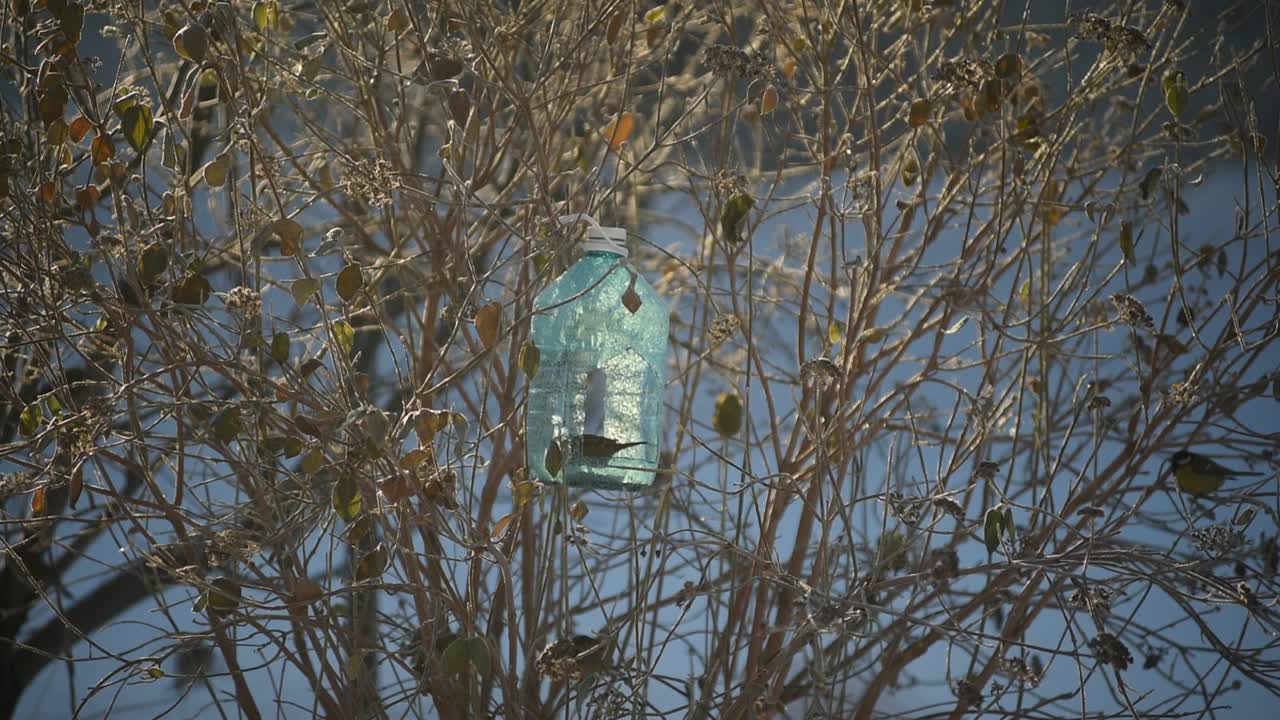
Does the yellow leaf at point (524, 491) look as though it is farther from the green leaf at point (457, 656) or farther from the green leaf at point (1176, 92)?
the green leaf at point (1176, 92)

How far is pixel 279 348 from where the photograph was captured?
1.15m

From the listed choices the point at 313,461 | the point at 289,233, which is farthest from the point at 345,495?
the point at 289,233

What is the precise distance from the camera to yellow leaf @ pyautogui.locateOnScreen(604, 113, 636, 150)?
132 centimetres

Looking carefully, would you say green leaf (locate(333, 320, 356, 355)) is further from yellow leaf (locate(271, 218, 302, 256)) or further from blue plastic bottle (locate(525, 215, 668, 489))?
blue plastic bottle (locate(525, 215, 668, 489))

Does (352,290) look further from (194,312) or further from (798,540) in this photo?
(798,540)

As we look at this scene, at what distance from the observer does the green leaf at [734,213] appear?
3.85 ft

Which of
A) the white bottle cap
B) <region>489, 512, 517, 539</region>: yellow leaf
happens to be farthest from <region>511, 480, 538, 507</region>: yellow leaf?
the white bottle cap

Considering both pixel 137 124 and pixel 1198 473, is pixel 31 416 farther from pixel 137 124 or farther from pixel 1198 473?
pixel 1198 473

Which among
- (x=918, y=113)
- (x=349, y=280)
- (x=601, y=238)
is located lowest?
(x=349, y=280)

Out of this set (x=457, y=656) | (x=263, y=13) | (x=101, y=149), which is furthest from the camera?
(x=263, y=13)

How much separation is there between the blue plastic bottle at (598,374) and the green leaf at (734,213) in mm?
198

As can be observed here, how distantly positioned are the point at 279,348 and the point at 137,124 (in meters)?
0.27

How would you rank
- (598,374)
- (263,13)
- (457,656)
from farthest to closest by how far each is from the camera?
(598,374)
(263,13)
(457,656)

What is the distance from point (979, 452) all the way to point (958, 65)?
519 mm
